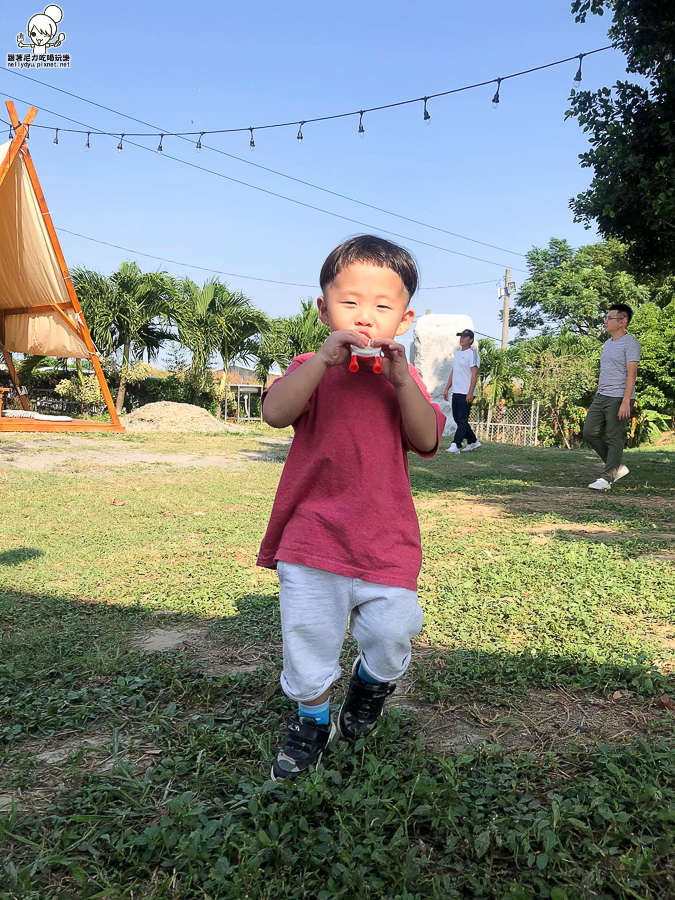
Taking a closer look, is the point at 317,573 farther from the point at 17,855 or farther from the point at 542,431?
the point at 542,431

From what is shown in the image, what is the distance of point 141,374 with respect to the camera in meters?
21.9

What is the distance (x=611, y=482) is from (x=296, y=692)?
5.95 metres

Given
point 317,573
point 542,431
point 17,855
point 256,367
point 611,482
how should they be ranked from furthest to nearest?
1. point 256,367
2. point 542,431
3. point 611,482
4. point 317,573
5. point 17,855

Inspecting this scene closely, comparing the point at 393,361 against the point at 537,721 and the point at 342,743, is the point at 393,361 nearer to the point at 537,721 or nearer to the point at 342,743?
the point at 342,743

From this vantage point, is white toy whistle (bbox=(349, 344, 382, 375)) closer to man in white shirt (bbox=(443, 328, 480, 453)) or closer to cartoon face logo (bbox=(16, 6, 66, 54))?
man in white shirt (bbox=(443, 328, 480, 453))

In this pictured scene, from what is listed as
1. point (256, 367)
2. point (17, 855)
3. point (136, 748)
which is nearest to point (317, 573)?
point (136, 748)

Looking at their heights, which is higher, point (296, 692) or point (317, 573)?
point (317, 573)

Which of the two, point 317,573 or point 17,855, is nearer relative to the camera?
point 17,855

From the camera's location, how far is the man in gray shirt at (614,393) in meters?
6.59

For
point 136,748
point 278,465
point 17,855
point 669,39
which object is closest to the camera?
point 17,855

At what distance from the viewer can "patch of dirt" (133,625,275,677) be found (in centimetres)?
261

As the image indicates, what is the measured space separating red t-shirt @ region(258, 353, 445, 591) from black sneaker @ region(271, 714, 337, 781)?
0.44m

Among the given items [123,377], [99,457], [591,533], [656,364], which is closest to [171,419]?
[123,377]

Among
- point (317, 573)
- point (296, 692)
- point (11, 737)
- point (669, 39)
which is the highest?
point (669, 39)
